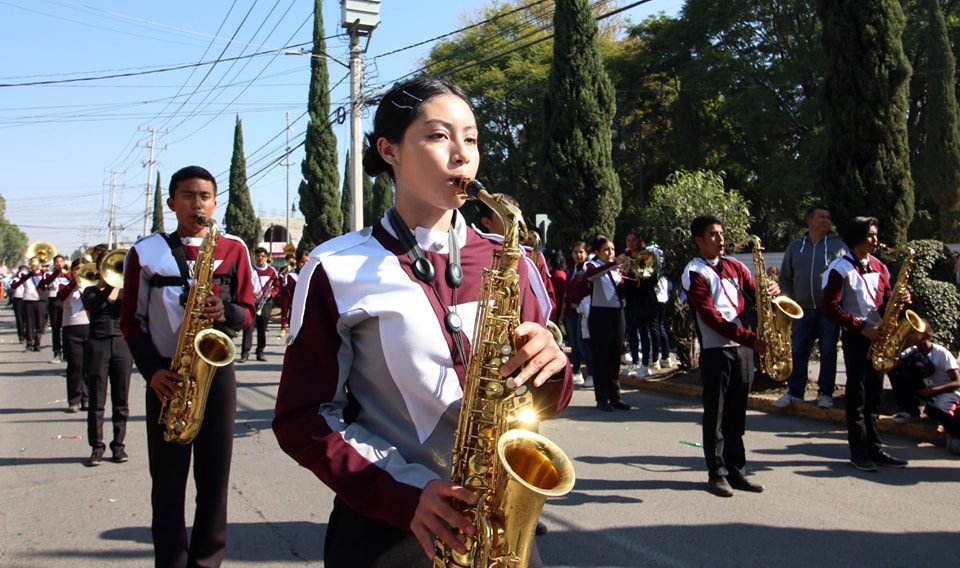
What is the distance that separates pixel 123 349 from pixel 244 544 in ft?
10.2

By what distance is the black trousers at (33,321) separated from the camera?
62.0ft

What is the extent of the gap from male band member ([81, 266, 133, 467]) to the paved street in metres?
0.21

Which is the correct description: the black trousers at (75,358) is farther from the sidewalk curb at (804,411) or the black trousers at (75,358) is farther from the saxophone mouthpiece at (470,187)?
the saxophone mouthpiece at (470,187)

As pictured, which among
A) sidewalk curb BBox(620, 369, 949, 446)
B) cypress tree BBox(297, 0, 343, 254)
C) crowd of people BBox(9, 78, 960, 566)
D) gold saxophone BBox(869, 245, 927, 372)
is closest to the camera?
crowd of people BBox(9, 78, 960, 566)

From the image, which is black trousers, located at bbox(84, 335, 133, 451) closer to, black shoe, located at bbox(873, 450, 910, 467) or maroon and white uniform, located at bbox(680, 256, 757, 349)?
maroon and white uniform, located at bbox(680, 256, 757, 349)

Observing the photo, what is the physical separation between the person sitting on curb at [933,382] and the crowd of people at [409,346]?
0.06ft

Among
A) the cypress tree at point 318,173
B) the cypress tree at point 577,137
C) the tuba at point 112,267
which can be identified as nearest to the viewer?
the tuba at point 112,267

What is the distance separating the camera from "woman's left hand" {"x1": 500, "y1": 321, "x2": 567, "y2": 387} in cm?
171

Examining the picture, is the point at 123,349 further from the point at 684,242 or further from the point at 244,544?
the point at 684,242

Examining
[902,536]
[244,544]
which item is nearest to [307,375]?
[244,544]

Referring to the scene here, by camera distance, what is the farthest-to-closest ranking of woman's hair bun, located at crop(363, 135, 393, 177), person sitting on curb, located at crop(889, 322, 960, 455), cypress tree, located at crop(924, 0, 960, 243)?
cypress tree, located at crop(924, 0, 960, 243) < person sitting on curb, located at crop(889, 322, 960, 455) < woman's hair bun, located at crop(363, 135, 393, 177)

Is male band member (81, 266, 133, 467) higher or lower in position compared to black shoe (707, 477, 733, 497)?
higher

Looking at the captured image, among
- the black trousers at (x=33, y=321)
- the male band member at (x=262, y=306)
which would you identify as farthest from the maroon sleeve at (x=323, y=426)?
the black trousers at (x=33, y=321)

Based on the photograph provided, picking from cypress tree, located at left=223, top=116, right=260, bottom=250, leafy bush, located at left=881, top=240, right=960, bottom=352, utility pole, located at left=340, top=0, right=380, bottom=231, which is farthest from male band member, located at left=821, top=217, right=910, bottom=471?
cypress tree, located at left=223, top=116, right=260, bottom=250
